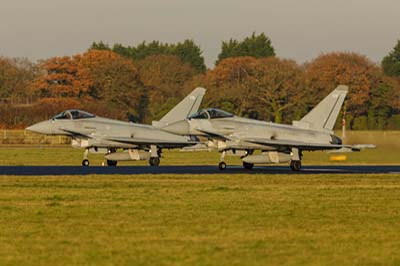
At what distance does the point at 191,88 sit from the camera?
134 metres

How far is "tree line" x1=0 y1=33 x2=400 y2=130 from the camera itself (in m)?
111

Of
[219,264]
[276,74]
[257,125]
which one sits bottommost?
[219,264]

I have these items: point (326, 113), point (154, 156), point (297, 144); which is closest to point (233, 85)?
Result: point (154, 156)

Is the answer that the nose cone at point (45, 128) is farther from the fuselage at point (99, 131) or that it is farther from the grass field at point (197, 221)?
A: the grass field at point (197, 221)

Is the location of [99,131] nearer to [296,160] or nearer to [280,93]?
[296,160]

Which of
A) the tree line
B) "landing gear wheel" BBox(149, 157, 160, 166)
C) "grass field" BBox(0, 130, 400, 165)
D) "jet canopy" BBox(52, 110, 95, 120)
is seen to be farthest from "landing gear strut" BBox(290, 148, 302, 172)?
the tree line

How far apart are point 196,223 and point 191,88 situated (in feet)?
366

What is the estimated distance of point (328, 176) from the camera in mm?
43250

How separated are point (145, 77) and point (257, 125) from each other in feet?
330

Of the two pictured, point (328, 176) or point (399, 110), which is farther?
point (399, 110)

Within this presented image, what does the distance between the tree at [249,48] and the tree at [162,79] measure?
1134cm

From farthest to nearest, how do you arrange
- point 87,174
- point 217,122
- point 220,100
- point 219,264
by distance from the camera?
point 220,100, point 217,122, point 87,174, point 219,264

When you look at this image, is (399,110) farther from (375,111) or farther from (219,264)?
(219,264)

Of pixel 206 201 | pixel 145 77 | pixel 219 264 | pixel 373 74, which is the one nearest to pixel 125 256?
pixel 219 264
